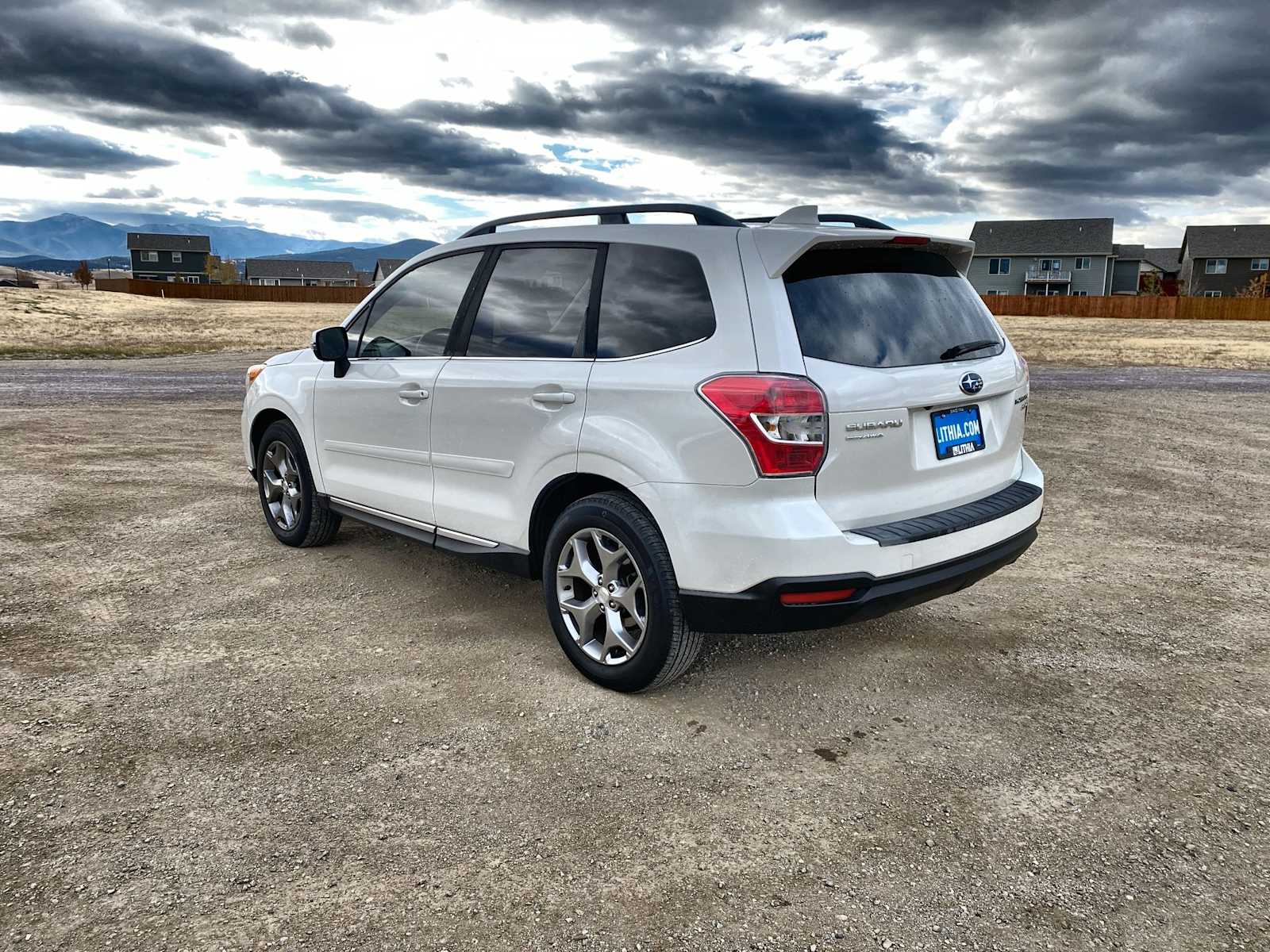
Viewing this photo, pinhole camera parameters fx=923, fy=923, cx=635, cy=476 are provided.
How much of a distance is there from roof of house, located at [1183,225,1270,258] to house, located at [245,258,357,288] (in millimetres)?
96573

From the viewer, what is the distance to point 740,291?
135 inches

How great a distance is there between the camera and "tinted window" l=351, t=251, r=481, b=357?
4.67 m

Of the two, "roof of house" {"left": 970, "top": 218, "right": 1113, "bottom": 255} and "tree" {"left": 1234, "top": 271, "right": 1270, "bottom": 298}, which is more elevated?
"roof of house" {"left": 970, "top": 218, "right": 1113, "bottom": 255}

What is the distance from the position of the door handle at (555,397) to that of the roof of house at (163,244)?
117544 millimetres

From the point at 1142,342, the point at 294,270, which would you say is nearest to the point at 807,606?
the point at 1142,342

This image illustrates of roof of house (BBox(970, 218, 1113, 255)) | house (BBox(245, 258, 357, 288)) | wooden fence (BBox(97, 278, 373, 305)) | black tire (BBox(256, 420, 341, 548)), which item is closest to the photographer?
black tire (BBox(256, 420, 341, 548))

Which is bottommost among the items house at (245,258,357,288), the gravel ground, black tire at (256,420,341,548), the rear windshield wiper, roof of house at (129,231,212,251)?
the gravel ground

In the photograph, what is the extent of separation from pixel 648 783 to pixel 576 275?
217 cm

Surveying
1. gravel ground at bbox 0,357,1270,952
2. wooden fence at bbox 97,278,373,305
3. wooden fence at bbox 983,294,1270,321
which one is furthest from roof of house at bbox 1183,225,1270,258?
gravel ground at bbox 0,357,1270,952

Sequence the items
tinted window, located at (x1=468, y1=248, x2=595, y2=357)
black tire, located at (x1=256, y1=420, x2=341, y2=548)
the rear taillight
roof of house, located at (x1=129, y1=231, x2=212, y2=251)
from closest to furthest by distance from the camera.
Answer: the rear taillight
tinted window, located at (x1=468, y1=248, x2=595, y2=357)
black tire, located at (x1=256, y1=420, x2=341, y2=548)
roof of house, located at (x1=129, y1=231, x2=212, y2=251)

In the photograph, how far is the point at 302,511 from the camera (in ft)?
19.1

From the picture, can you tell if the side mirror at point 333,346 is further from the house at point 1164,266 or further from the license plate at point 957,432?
the house at point 1164,266

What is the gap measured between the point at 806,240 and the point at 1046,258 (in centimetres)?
8221

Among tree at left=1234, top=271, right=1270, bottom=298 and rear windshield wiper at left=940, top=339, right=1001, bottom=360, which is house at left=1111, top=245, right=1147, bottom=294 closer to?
tree at left=1234, top=271, right=1270, bottom=298
